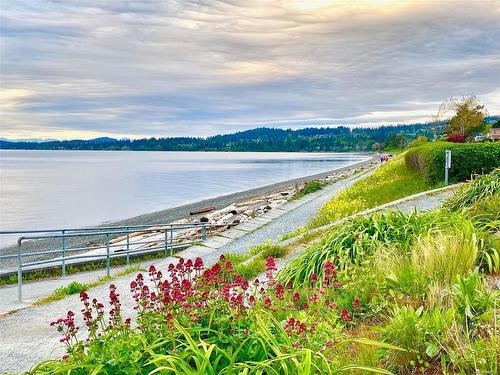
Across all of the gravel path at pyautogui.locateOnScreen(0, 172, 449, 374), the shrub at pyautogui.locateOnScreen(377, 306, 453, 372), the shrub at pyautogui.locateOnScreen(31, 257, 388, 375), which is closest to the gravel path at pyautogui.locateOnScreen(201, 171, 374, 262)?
the gravel path at pyautogui.locateOnScreen(0, 172, 449, 374)

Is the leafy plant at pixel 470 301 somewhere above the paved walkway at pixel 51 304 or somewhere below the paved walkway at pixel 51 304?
above

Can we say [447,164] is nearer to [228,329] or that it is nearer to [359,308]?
[359,308]

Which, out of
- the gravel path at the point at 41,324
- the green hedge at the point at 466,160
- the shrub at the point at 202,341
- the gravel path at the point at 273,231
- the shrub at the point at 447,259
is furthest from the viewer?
the green hedge at the point at 466,160

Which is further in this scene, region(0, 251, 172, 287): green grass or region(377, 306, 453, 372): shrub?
region(0, 251, 172, 287): green grass

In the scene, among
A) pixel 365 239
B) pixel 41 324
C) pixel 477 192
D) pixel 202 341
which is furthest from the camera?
pixel 477 192

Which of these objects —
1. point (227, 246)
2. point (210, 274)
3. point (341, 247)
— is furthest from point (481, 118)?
point (210, 274)

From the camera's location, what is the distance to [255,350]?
331 centimetres

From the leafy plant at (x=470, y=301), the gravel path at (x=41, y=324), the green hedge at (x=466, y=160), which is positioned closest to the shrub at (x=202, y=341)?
the leafy plant at (x=470, y=301)

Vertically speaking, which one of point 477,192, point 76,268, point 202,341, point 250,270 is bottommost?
point 76,268

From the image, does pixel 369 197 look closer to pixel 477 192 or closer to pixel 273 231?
pixel 273 231

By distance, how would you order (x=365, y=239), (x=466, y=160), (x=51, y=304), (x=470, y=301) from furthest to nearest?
(x=466, y=160)
(x=51, y=304)
(x=365, y=239)
(x=470, y=301)

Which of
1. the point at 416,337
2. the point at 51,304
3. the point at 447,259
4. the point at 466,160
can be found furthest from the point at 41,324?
the point at 466,160

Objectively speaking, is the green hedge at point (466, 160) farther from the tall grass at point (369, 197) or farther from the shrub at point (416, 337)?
the shrub at point (416, 337)

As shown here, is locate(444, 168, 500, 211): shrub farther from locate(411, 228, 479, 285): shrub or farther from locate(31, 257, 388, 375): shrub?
locate(31, 257, 388, 375): shrub
